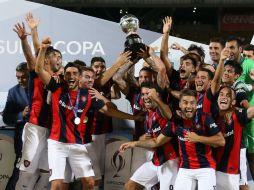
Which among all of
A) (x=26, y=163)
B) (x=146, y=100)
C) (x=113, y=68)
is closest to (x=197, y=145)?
(x=146, y=100)

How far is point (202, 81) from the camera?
227 inches

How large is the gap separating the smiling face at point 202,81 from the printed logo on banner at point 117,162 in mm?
1581

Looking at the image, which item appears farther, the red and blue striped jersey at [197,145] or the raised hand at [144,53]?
the raised hand at [144,53]

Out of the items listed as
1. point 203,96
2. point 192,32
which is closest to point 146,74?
point 203,96

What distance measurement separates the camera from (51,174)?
5801 mm

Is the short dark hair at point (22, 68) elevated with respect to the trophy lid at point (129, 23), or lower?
lower

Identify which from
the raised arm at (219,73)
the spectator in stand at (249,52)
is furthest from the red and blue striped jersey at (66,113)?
the spectator in stand at (249,52)

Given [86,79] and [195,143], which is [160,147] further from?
[86,79]

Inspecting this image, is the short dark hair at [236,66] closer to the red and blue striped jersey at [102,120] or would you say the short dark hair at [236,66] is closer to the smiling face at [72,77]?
the red and blue striped jersey at [102,120]

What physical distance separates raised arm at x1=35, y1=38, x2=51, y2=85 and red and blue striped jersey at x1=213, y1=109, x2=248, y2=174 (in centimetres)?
184

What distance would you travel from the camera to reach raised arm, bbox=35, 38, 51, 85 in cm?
558

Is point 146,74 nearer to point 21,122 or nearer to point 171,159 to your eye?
point 171,159

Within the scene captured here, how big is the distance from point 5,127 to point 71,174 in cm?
133

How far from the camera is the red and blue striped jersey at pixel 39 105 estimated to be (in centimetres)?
613
